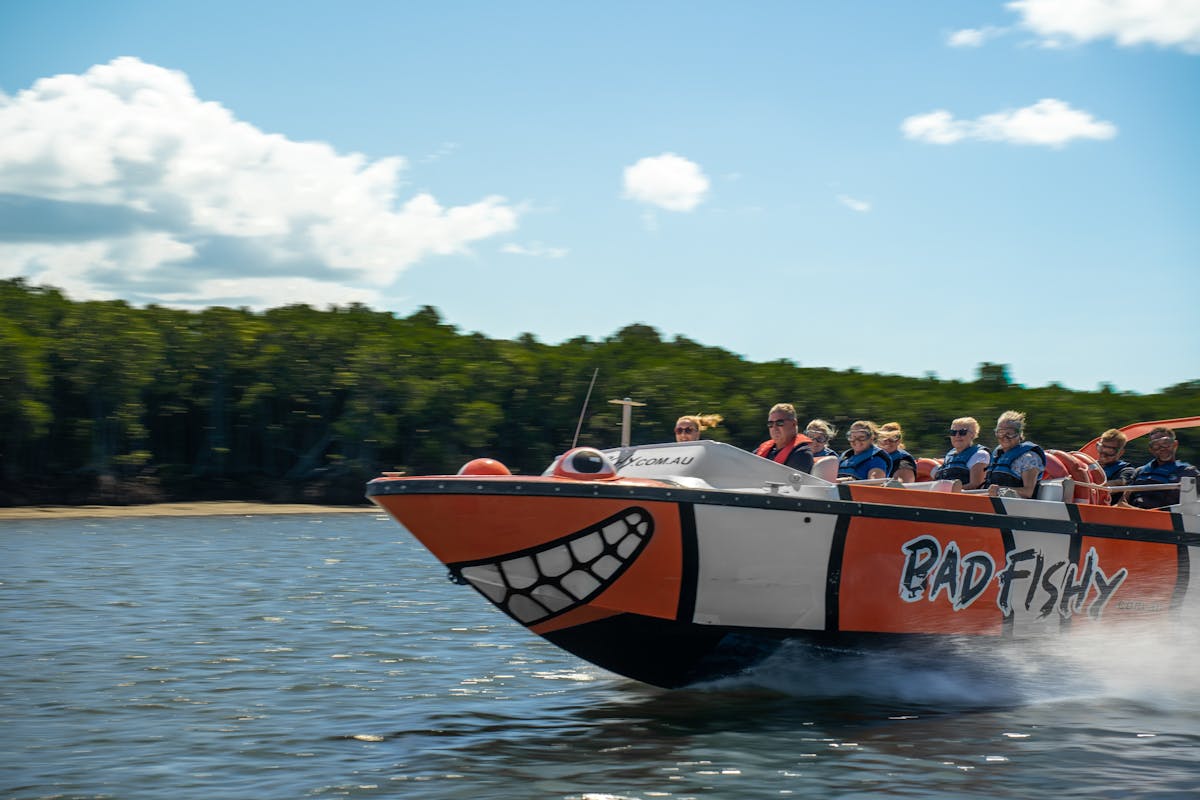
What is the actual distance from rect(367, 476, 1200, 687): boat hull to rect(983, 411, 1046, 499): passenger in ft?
1.39

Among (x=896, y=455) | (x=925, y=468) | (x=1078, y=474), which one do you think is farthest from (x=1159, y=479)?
(x=896, y=455)

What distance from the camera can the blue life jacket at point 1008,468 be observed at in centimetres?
996

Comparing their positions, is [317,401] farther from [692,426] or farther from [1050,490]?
[1050,490]

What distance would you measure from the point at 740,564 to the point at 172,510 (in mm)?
41085

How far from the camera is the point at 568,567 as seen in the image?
27.2 feet

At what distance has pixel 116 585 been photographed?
Answer: 1761 centimetres

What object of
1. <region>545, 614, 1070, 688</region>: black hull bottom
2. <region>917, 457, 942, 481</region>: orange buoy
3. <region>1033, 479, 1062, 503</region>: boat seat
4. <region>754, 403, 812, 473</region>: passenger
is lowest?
<region>545, 614, 1070, 688</region>: black hull bottom

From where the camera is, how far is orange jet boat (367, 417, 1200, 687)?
8.21 metres

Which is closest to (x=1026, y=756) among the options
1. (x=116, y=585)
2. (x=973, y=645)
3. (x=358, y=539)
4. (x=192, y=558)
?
(x=973, y=645)

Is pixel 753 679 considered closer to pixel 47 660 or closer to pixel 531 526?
pixel 531 526

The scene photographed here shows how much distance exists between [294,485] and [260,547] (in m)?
26.3

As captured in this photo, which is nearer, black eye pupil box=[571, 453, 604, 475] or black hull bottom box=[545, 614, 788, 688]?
black eye pupil box=[571, 453, 604, 475]

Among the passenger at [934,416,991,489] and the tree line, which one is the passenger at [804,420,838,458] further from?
the tree line

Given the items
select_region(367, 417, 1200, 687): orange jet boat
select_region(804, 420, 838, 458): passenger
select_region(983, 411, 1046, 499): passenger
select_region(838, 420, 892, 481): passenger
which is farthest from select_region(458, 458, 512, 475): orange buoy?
select_region(983, 411, 1046, 499): passenger
